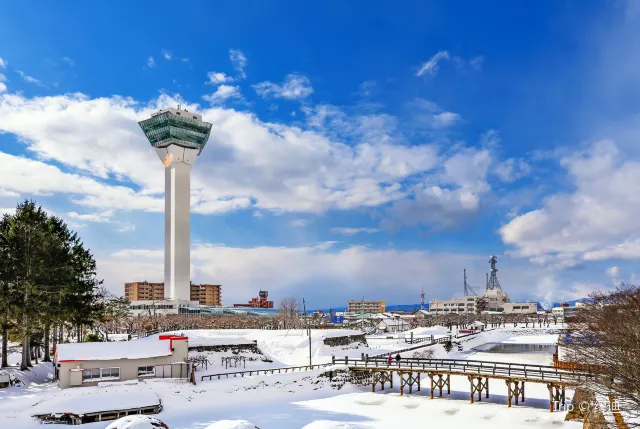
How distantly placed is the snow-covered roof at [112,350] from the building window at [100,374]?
1017 mm

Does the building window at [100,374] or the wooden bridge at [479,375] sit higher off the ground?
the building window at [100,374]

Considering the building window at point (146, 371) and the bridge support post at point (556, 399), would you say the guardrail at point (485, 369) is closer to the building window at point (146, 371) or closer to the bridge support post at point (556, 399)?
the bridge support post at point (556, 399)

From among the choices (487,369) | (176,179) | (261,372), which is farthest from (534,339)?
(176,179)

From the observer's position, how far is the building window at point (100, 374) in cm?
4281

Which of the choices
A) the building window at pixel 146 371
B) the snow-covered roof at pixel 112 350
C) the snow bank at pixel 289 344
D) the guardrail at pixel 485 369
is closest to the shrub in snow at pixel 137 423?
the snow-covered roof at pixel 112 350

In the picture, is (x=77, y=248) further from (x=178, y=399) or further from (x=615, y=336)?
(x=615, y=336)

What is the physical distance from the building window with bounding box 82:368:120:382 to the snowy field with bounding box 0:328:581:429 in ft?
7.04

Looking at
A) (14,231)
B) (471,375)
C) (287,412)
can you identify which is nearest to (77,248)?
(14,231)

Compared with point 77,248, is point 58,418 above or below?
below

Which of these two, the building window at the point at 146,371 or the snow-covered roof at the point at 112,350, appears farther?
the building window at the point at 146,371

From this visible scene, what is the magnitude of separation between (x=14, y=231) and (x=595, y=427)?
46.1 m

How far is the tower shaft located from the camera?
5925 inches

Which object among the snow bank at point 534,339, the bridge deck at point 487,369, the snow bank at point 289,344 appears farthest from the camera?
the snow bank at point 534,339

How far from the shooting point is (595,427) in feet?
86.2
